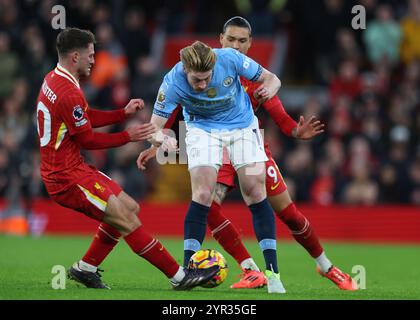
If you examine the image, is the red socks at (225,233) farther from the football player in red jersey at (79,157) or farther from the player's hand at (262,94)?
the player's hand at (262,94)

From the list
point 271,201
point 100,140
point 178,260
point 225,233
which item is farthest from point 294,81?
point 100,140

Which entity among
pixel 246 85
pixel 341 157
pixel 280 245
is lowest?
pixel 280 245

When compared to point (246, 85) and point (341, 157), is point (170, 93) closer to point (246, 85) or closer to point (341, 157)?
point (246, 85)

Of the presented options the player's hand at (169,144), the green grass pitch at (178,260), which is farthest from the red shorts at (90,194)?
the green grass pitch at (178,260)

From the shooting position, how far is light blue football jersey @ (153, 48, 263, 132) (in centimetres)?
Result: 846

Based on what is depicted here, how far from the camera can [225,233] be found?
925 cm

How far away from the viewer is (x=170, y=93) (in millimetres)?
8531

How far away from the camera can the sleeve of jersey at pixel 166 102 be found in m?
8.55

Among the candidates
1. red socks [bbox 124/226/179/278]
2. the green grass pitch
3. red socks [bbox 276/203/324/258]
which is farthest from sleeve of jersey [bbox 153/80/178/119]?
the green grass pitch

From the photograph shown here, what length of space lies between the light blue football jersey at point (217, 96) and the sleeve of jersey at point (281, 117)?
1.16ft

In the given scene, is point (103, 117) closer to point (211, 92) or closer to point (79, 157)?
point (79, 157)

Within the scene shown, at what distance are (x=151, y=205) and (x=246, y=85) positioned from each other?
314 inches
